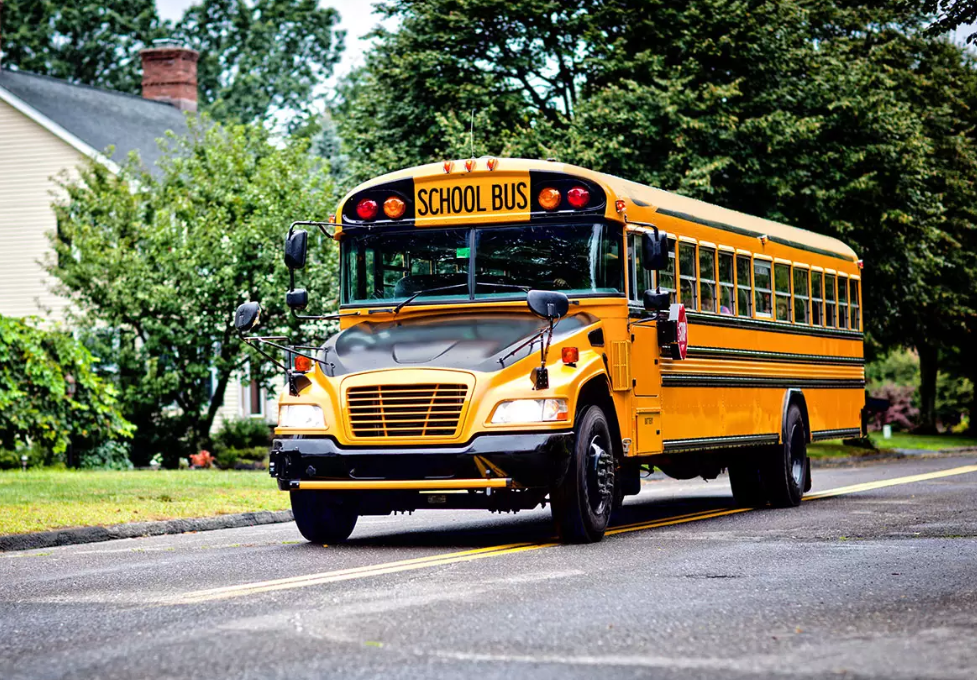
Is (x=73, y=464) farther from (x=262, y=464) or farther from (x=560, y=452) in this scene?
(x=560, y=452)

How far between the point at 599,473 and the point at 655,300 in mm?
1771

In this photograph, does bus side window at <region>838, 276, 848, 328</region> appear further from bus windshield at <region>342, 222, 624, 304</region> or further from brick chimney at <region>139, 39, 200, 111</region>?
brick chimney at <region>139, 39, 200, 111</region>

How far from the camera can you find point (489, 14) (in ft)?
105

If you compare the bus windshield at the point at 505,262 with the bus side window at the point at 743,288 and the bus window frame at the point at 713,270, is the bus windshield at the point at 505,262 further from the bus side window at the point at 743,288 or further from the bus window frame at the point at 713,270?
the bus side window at the point at 743,288

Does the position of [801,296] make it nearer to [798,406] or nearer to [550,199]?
[798,406]

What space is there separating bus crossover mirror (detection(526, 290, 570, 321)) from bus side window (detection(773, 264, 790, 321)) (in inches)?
231

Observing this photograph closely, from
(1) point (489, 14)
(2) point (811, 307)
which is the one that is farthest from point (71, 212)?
(2) point (811, 307)

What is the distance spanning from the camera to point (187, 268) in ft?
95.5

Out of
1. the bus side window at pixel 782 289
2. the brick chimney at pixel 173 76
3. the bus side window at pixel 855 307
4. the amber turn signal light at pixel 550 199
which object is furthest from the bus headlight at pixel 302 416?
the brick chimney at pixel 173 76

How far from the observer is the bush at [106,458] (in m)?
29.3

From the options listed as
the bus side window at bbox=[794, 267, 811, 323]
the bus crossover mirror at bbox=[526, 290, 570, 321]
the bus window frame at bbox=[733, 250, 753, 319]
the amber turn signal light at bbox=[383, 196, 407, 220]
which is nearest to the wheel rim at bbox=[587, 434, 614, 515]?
the bus crossover mirror at bbox=[526, 290, 570, 321]

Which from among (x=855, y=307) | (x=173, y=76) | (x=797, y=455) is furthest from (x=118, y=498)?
(x=173, y=76)

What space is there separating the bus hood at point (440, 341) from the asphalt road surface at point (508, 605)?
1.43 metres

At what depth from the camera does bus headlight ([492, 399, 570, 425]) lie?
11.6 metres
